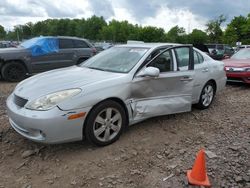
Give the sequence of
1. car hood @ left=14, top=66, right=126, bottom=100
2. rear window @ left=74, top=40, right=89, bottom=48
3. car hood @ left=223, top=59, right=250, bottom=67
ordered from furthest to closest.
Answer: rear window @ left=74, top=40, right=89, bottom=48 < car hood @ left=223, top=59, right=250, bottom=67 < car hood @ left=14, top=66, right=126, bottom=100

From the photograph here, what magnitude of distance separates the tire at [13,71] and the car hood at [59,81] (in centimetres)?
538

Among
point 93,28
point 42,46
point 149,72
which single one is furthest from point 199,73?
Result: point 93,28

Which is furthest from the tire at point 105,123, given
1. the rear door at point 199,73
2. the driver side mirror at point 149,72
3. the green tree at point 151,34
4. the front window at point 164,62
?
the green tree at point 151,34

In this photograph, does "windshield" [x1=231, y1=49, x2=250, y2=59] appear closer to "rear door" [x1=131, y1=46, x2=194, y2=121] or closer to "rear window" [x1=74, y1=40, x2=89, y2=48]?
"rear door" [x1=131, y1=46, x2=194, y2=121]

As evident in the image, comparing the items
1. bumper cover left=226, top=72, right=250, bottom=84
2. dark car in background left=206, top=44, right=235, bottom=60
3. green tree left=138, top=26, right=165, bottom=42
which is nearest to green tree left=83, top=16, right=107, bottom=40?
green tree left=138, top=26, right=165, bottom=42

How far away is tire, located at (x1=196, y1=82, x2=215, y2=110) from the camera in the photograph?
582cm

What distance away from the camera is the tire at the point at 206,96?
229 inches

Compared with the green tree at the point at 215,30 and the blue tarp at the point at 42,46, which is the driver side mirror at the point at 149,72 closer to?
the blue tarp at the point at 42,46

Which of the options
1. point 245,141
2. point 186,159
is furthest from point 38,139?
point 245,141

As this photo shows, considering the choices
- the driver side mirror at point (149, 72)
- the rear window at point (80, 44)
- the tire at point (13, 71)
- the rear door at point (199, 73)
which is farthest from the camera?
the rear window at point (80, 44)

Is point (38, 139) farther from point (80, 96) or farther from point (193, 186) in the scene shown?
point (193, 186)

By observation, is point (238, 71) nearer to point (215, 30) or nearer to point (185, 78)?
point (185, 78)

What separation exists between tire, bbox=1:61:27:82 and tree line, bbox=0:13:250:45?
41.5m

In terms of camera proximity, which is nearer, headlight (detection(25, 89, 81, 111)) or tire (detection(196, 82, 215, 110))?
headlight (detection(25, 89, 81, 111))
